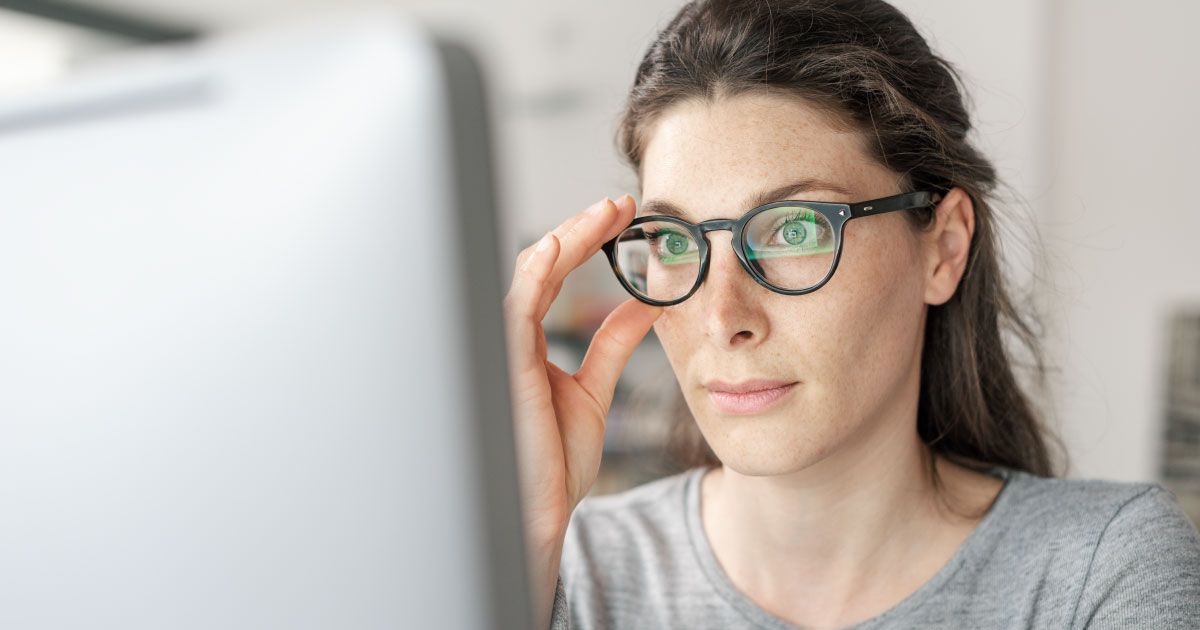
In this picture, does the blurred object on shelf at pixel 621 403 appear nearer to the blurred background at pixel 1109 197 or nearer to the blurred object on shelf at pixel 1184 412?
the blurred background at pixel 1109 197

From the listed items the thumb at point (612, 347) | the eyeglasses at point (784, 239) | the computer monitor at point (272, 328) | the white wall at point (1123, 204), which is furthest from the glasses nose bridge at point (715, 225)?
the white wall at point (1123, 204)

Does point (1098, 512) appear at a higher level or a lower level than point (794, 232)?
lower

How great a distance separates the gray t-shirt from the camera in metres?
0.97

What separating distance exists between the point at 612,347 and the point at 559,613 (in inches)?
12.6

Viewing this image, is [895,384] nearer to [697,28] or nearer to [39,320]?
[697,28]

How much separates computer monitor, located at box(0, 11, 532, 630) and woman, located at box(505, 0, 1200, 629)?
52 cm

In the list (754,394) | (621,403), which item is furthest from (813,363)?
(621,403)

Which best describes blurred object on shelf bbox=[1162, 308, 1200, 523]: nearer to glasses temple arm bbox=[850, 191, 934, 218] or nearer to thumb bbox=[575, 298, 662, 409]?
glasses temple arm bbox=[850, 191, 934, 218]

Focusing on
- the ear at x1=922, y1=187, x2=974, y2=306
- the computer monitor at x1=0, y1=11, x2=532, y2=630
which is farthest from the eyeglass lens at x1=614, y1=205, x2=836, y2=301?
the computer monitor at x1=0, y1=11, x2=532, y2=630

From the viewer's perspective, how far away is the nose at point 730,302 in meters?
1.01

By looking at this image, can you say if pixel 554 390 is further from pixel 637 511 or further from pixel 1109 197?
pixel 1109 197

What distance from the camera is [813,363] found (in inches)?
40.2

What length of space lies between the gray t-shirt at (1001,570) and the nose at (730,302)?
0.32m

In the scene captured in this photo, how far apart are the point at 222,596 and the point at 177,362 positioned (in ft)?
0.30
